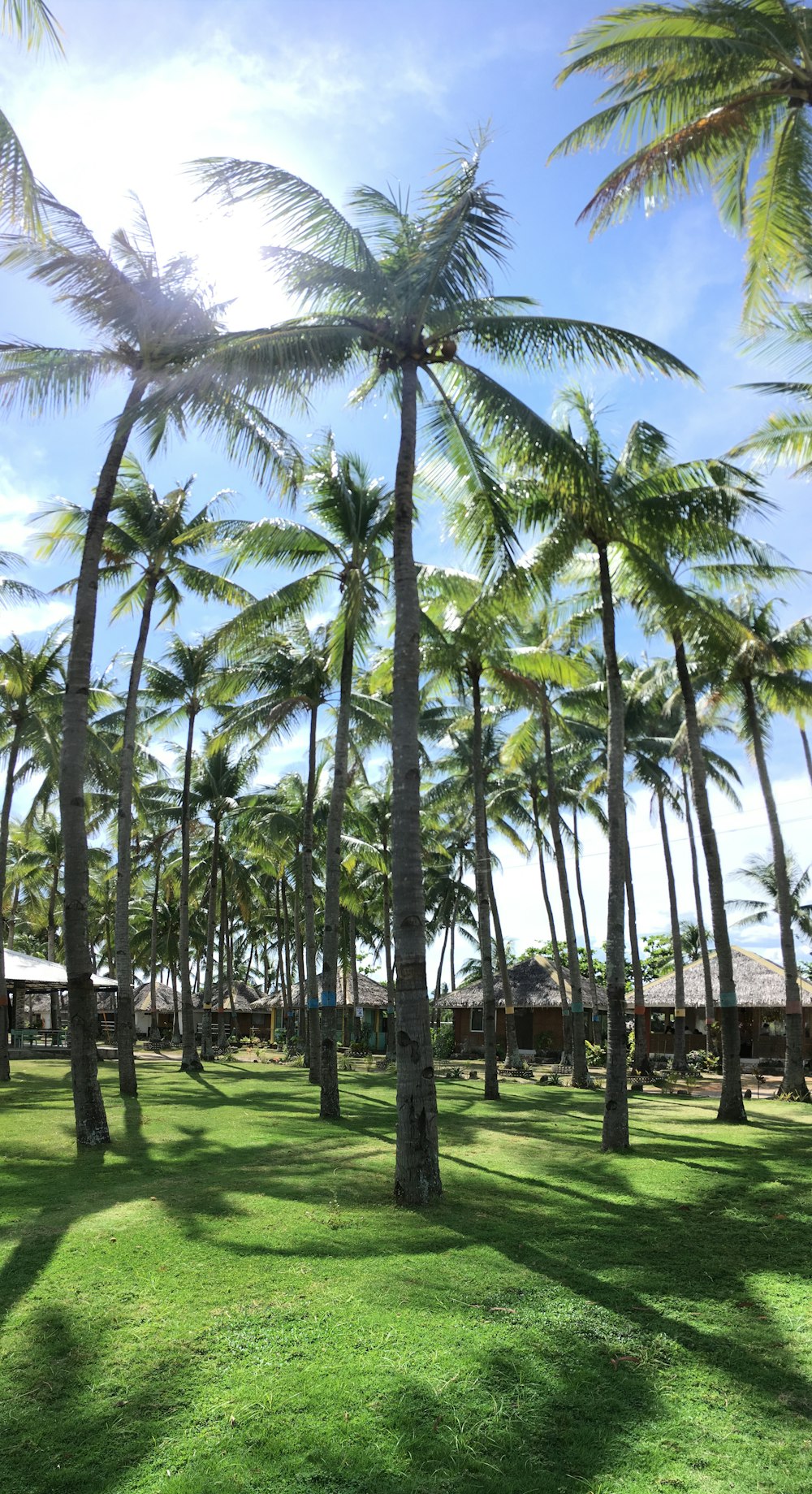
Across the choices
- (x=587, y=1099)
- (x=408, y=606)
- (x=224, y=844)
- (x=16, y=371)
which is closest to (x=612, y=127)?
(x=408, y=606)

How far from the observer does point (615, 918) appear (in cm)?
1218

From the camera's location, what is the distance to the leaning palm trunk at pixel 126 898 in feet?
55.2

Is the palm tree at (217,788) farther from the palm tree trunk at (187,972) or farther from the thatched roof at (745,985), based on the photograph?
the thatched roof at (745,985)

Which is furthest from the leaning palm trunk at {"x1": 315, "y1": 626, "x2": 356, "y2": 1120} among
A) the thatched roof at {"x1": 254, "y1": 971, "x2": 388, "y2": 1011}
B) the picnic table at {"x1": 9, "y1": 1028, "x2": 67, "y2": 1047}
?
the thatched roof at {"x1": 254, "y1": 971, "x2": 388, "y2": 1011}

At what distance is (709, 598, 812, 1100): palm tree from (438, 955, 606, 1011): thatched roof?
1692cm

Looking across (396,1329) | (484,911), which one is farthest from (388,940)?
(396,1329)

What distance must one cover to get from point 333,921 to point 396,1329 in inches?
383

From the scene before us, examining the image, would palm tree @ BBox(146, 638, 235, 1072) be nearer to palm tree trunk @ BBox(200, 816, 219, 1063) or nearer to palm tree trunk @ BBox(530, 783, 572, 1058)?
palm tree trunk @ BBox(200, 816, 219, 1063)

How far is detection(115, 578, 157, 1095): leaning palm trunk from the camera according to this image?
1681 cm

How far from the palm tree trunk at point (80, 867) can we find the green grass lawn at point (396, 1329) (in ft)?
2.39

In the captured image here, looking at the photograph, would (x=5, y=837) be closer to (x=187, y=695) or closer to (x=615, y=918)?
(x=187, y=695)

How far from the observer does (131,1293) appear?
5.61 metres

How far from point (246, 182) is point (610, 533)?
6588 millimetres

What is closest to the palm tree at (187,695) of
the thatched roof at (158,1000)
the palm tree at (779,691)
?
the palm tree at (779,691)
